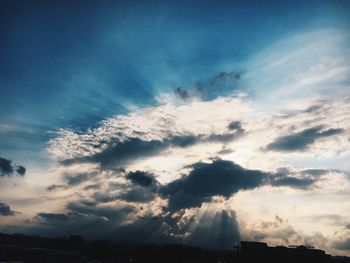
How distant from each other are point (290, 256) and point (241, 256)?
1103 centimetres

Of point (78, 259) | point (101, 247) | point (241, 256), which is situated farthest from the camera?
Answer: point (101, 247)

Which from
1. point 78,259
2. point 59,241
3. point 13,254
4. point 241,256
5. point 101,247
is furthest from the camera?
point 59,241

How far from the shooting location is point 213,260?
8750cm

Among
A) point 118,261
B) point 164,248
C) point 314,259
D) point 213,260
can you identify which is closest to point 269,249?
point 314,259

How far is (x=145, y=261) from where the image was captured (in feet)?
260

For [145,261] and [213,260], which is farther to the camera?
[213,260]

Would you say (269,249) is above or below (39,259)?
above

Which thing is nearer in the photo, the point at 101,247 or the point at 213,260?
the point at 213,260

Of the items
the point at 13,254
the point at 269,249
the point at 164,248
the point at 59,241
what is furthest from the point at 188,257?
the point at 59,241

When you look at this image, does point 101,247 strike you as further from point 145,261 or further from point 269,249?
point 269,249

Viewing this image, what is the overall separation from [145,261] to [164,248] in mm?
7120

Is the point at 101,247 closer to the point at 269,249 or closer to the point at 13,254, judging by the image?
the point at 13,254

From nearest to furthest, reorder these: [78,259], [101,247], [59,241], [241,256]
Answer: [241,256] < [78,259] < [101,247] < [59,241]

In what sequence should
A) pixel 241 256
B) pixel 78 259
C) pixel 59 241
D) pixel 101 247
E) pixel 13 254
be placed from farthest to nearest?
pixel 59 241
pixel 101 247
pixel 13 254
pixel 78 259
pixel 241 256
